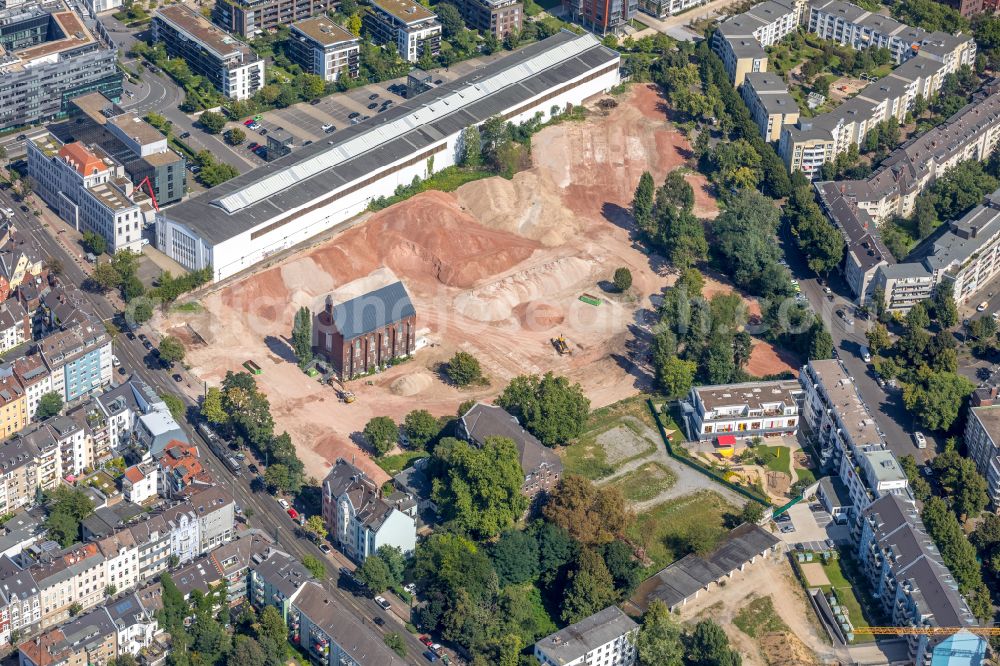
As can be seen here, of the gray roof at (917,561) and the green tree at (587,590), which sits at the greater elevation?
the gray roof at (917,561)

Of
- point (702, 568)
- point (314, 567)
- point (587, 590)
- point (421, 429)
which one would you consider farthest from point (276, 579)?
point (702, 568)

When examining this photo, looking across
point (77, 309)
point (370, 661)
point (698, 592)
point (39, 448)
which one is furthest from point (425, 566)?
point (77, 309)

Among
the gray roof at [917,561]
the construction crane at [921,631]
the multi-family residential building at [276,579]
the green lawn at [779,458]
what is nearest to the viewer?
the multi-family residential building at [276,579]

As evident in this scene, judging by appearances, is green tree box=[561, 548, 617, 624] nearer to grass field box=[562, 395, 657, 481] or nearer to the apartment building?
grass field box=[562, 395, 657, 481]

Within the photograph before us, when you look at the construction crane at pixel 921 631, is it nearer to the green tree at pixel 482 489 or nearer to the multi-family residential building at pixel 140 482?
the green tree at pixel 482 489

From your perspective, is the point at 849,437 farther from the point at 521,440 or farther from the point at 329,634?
the point at 329,634

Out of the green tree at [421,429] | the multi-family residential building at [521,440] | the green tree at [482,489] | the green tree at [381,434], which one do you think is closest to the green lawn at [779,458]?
the multi-family residential building at [521,440]
